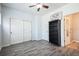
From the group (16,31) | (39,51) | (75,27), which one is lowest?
(39,51)

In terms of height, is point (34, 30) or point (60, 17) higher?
point (60, 17)

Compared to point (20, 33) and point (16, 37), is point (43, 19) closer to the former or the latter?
point (20, 33)

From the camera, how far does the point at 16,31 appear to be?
18.5 feet

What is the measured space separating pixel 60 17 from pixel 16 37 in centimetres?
379

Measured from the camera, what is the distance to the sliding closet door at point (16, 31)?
211 inches

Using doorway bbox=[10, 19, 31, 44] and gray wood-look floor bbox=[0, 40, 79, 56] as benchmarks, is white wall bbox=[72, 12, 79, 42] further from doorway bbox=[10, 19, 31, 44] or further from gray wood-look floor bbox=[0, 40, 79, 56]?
doorway bbox=[10, 19, 31, 44]

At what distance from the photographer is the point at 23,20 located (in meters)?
6.28

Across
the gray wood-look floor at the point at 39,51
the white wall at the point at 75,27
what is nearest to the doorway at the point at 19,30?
the gray wood-look floor at the point at 39,51

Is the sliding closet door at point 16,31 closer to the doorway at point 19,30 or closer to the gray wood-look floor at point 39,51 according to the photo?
the doorway at point 19,30

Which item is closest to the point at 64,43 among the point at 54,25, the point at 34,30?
the point at 54,25

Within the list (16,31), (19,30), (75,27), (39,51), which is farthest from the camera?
(75,27)

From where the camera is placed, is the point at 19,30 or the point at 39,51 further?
the point at 19,30

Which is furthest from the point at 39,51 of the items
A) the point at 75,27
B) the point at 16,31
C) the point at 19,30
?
the point at 75,27

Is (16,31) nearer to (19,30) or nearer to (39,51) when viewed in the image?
(19,30)
